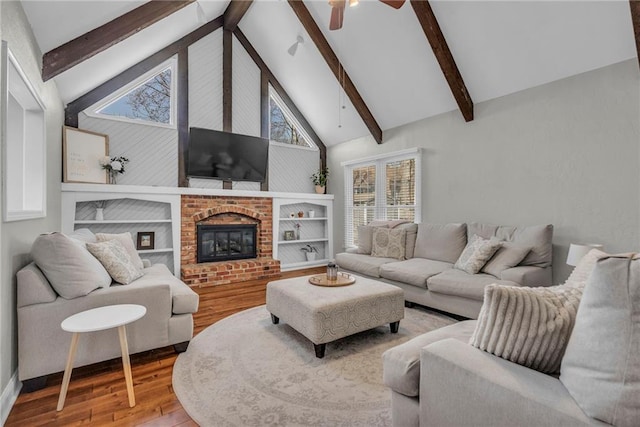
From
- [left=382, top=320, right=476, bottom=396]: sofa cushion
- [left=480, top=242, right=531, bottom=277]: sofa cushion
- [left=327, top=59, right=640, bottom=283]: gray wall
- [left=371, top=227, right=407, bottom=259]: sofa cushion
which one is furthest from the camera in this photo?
[left=371, top=227, right=407, bottom=259]: sofa cushion

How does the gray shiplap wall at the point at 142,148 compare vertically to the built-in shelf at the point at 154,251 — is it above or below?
above

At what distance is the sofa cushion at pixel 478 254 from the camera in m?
3.18

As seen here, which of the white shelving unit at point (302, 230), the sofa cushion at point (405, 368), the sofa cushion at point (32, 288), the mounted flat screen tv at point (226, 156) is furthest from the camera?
the white shelving unit at point (302, 230)

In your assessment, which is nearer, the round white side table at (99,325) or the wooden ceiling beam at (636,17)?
the round white side table at (99,325)

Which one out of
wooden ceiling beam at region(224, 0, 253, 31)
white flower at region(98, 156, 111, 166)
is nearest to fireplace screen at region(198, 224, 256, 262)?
white flower at region(98, 156, 111, 166)

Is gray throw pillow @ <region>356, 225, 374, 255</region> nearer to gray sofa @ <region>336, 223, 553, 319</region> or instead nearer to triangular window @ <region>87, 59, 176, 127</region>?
gray sofa @ <region>336, 223, 553, 319</region>

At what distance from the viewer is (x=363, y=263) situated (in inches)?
162

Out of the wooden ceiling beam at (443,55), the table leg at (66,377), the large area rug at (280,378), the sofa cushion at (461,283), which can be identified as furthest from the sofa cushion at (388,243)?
the table leg at (66,377)

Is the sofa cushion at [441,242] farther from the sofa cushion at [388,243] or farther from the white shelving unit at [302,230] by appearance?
the white shelving unit at [302,230]

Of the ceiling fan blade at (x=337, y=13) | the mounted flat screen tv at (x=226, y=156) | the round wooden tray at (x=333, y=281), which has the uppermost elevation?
the ceiling fan blade at (x=337, y=13)

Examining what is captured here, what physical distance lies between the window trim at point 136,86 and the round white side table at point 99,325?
351cm

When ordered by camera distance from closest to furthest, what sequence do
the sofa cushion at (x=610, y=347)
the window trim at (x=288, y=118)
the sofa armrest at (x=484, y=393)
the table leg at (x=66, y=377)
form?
the sofa cushion at (x=610, y=347) < the sofa armrest at (x=484, y=393) < the table leg at (x=66, y=377) < the window trim at (x=288, y=118)

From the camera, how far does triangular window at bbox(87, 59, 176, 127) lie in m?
4.50

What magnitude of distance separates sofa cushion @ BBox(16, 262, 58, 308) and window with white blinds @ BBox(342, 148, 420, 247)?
14.5ft
